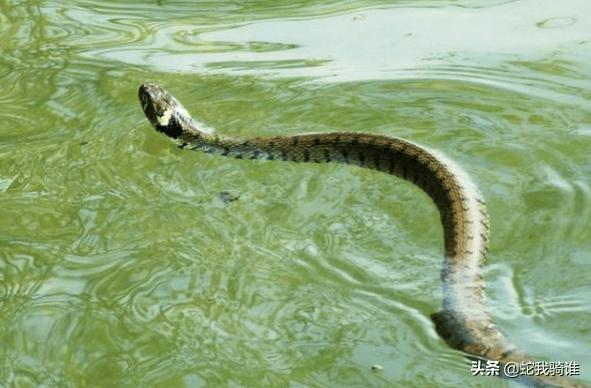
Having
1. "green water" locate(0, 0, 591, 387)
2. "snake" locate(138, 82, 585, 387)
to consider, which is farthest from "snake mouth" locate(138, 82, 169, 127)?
"green water" locate(0, 0, 591, 387)

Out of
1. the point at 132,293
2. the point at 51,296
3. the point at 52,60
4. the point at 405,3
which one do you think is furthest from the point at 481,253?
the point at 52,60

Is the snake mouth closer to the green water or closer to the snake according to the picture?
the snake

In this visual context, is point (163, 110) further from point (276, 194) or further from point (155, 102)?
point (276, 194)

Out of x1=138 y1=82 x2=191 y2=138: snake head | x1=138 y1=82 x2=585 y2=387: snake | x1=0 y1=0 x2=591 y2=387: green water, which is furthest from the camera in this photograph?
x1=138 y1=82 x2=191 y2=138: snake head

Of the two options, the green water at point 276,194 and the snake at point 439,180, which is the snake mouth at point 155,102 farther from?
the green water at point 276,194

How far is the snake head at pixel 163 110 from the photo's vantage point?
862cm

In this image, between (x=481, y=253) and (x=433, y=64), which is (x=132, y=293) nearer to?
(x=481, y=253)

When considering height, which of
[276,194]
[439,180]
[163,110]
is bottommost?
[276,194]

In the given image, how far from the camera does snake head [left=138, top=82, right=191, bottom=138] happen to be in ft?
28.3

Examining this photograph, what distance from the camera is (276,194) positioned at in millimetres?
7301

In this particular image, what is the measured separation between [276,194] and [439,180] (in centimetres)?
106

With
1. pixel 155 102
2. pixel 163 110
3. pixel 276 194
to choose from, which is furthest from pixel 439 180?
pixel 155 102

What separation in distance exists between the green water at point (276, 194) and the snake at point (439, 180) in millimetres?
93

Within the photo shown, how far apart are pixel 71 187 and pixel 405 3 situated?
12.4ft
